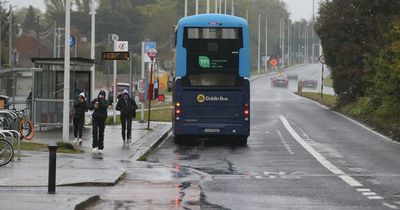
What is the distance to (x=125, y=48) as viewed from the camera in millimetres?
30281

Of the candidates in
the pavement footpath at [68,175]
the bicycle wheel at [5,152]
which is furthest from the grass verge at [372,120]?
the bicycle wheel at [5,152]

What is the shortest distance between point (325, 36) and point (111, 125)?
50.6 feet

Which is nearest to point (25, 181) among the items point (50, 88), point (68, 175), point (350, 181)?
point (68, 175)

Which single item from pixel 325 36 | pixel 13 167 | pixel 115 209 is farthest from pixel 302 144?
pixel 325 36

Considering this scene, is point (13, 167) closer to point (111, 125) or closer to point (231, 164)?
point (231, 164)

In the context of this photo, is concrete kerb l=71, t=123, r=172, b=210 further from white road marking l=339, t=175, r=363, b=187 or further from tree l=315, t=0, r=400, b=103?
tree l=315, t=0, r=400, b=103

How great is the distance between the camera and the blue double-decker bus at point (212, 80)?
24.7 metres

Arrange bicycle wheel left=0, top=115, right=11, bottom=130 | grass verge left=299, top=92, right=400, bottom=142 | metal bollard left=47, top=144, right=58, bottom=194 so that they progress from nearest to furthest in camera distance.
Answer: metal bollard left=47, top=144, right=58, bottom=194
bicycle wheel left=0, top=115, right=11, bottom=130
grass verge left=299, top=92, right=400, bottom=142

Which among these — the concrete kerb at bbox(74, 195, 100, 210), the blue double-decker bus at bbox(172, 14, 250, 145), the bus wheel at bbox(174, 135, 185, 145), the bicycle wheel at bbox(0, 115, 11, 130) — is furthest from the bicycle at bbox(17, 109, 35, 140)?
the concrete kerb at bbox(74, 195, 100, 210)

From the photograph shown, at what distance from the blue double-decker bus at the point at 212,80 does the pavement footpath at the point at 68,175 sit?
1591 mm

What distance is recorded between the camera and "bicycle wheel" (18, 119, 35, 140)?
23.2 metres

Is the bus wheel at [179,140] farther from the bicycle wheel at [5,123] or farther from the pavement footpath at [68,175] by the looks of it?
the bicycle wheel at [5,123]

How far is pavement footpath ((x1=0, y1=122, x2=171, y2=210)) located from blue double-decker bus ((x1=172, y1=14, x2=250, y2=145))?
5.22 ft

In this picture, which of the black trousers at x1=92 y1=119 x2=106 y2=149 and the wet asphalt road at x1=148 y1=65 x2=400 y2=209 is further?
the black trousers at x1=92 y1=119 x2=106 y2=149
